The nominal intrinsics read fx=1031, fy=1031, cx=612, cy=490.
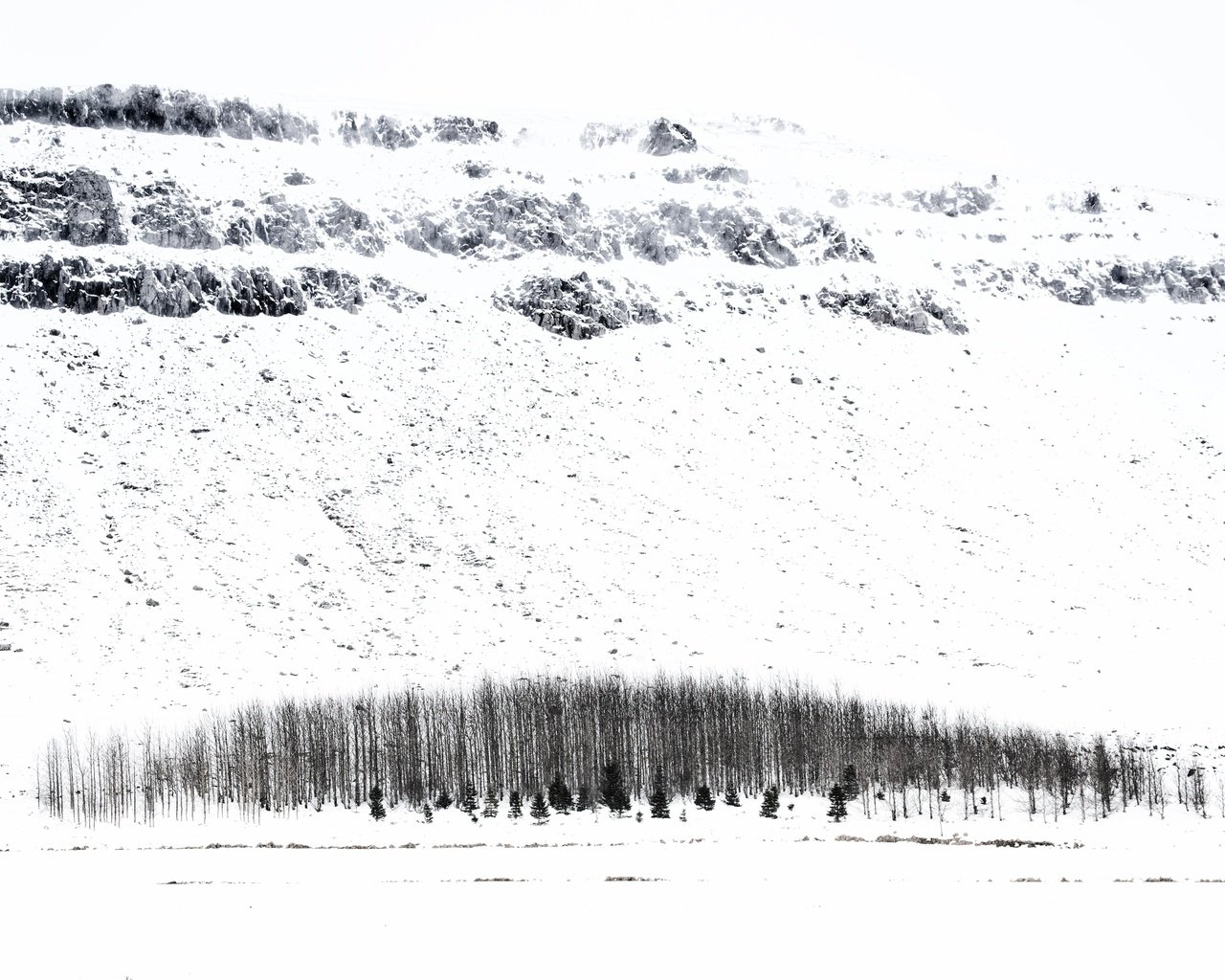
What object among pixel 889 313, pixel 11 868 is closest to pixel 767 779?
pixel 11 868

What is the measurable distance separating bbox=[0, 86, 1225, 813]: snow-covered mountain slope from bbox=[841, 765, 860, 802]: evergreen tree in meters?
14.1

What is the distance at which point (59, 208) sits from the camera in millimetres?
109875

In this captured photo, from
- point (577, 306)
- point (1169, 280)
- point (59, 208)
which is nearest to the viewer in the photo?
point (59, 208)

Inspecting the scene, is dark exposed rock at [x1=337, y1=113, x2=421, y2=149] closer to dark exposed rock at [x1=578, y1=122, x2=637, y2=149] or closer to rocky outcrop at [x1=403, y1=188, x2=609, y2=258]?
rocky outcrop at [x1=403, y1=188, x2=609, y2=258]

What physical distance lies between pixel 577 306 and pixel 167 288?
4297cm

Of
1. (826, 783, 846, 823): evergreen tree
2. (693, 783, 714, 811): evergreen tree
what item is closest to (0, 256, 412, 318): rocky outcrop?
(693, 783, 714, 811): evergreen tree

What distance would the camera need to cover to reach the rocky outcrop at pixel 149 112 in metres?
125

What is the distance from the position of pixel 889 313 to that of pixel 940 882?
101m

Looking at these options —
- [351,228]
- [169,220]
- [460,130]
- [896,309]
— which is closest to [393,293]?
[351,228]

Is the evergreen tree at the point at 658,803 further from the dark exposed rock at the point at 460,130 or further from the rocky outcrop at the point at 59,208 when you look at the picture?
the dark exposed rock at the point at 460,130

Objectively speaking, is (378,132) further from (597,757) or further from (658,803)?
(658,803)

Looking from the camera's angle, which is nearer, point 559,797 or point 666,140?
point 559,797

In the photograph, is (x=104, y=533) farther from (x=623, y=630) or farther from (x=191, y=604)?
(x=623, y=630)

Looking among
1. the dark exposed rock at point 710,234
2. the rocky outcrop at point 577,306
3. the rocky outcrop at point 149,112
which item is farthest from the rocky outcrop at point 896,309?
the rocky outcrop at point 149,112
